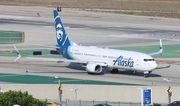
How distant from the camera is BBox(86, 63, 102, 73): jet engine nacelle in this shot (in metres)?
86.2

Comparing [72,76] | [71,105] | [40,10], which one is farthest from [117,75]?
[40,10]

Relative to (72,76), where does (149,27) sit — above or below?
above

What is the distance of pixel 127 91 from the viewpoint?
68.5 meters

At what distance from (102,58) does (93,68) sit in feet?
6.02

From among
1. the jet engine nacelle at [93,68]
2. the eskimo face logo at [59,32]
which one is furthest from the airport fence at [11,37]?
the jet engine nacelle at [93,68]

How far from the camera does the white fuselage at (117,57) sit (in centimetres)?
8262

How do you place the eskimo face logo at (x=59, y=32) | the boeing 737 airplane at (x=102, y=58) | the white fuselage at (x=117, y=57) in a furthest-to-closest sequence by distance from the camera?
→ the eskimo face logo at (x=59, y=32) < the boeing 737 airplane at (x=102, y=58) < the white fuselage at (x=117, y=57)

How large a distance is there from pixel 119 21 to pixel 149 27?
13422mm

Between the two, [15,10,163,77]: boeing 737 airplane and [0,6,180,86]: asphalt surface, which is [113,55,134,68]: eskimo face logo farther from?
[0,6,180,86]: asphalt surface

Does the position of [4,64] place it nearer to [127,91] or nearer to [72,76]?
[72,76]

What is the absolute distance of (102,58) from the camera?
285 ft

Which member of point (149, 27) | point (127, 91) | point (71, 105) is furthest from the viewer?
point (149, 27)

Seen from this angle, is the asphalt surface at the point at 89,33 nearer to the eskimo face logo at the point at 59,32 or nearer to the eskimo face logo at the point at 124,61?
the eskimo face logo at the point at 124,61

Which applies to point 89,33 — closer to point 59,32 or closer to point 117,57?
point 59,32
